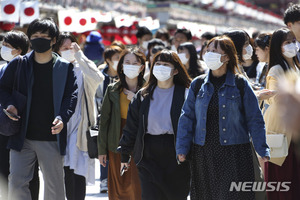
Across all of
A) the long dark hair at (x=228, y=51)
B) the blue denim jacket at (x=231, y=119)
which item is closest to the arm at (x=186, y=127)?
the blue denim jacket at (x=231, y=119)

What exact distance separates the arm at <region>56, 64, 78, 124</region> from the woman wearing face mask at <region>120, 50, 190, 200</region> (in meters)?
0.55

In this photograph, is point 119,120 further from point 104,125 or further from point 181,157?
point 181,157

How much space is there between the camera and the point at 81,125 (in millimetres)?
5965

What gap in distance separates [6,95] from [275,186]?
2.74m

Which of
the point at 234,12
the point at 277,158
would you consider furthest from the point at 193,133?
the point at 234,12

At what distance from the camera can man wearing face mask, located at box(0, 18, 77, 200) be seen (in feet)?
16.5

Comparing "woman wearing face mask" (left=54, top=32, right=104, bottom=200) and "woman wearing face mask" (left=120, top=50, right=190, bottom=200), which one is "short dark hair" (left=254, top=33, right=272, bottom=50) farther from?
"woman wearing face mask" (left=54, top=32, right=104, bottom=200)

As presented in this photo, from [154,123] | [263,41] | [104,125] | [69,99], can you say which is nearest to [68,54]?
[104,125]

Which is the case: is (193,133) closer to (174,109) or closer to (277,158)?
(174,109)

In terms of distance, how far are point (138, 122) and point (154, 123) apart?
232mm

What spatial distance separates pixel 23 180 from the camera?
5.05 metres

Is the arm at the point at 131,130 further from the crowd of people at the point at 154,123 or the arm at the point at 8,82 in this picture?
the arm at the point at 8,82

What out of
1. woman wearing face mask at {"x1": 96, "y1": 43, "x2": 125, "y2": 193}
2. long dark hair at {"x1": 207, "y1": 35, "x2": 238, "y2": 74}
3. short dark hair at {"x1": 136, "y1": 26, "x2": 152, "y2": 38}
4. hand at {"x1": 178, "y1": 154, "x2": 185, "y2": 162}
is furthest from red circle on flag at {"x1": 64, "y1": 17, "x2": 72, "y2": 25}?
hand at {"x1": 178, "y1": 154, "x2": 185, "y2": 162}

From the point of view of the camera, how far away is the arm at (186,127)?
457 cm
